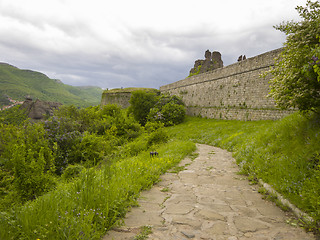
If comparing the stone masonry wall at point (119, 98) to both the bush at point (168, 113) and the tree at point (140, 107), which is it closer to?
the tree at point (140, 107)

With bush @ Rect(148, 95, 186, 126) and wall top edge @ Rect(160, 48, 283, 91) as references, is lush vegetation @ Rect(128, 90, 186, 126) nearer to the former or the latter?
bush @ Rect(148, 95, 186, 126)

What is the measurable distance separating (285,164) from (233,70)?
2007cm

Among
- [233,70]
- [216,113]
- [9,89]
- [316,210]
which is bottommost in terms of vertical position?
[316,210]

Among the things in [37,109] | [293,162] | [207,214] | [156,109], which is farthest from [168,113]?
[207,214]

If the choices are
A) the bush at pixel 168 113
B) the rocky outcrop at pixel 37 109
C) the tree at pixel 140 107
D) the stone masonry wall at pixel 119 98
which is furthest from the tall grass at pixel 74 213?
the stone masonry wall at pixel 119 98

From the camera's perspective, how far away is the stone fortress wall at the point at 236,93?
61.2 ft

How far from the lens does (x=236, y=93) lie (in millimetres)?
22828

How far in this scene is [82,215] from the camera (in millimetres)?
3096

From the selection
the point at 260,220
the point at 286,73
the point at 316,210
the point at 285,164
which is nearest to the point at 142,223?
the point at 260,220

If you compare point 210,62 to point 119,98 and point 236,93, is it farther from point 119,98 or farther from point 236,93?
point 236,93

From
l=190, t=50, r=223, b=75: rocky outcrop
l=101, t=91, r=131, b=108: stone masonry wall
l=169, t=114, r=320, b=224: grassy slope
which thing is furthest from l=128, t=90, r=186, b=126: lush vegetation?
l=169, t=114, r=320, b=224: grassy slope

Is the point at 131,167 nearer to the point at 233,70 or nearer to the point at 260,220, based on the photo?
the point at 260,220

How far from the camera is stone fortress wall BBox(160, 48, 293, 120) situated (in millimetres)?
18656

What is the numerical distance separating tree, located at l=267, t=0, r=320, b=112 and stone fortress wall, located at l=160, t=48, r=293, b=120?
11.1m
